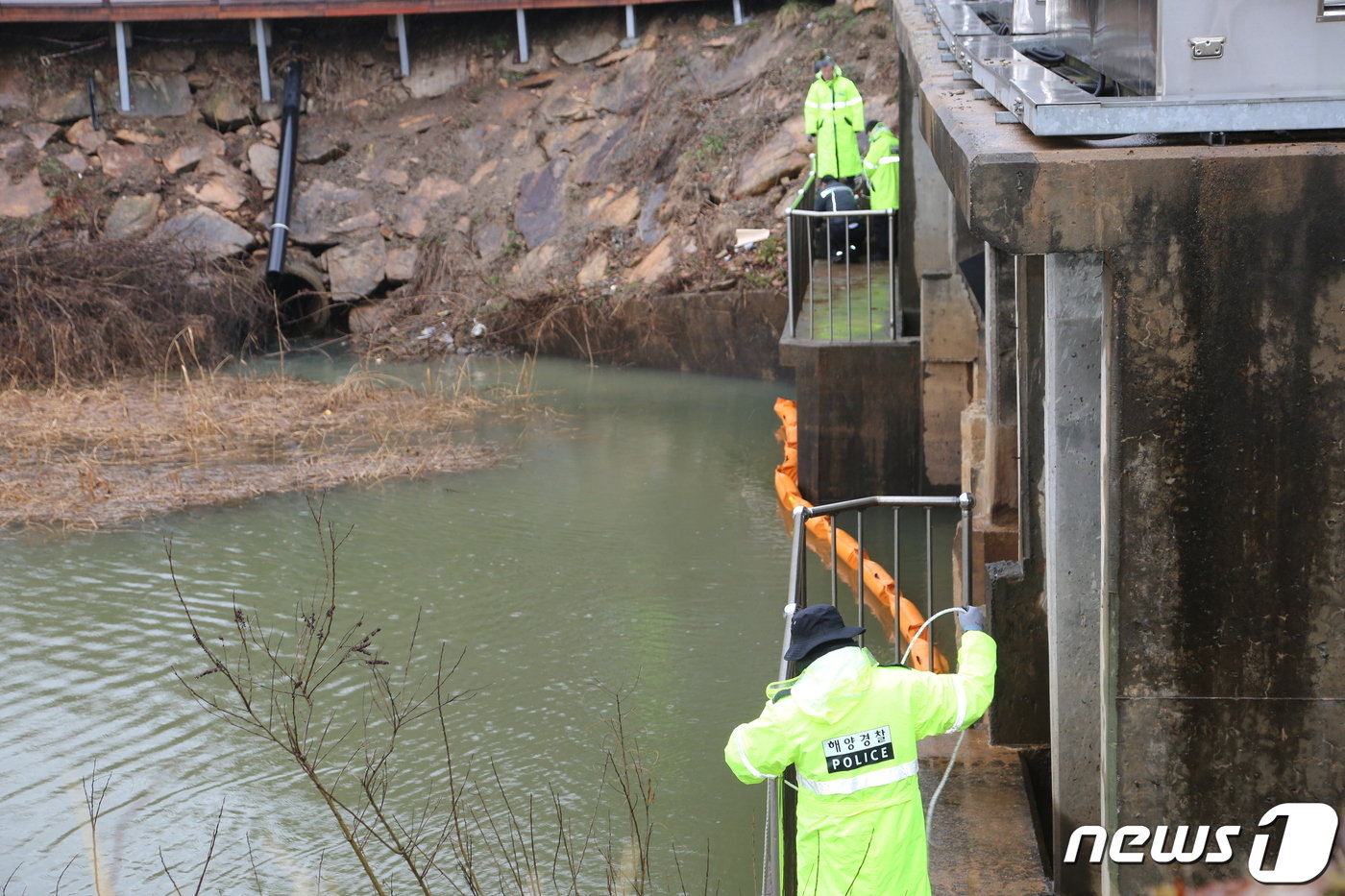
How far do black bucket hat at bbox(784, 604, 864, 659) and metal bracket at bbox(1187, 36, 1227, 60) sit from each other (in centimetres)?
199

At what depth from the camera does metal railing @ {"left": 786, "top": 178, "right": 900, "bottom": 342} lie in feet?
38.8

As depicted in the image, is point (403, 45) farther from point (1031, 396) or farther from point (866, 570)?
point (1031, 396)

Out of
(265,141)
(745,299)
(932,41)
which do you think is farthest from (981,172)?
(265,141)

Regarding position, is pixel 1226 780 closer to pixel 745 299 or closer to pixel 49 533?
pixel 49 533

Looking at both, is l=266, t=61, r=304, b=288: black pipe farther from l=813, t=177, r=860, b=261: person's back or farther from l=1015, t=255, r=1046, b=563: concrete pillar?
l=1015, t=255, r=1046, b=563: concrete pillar

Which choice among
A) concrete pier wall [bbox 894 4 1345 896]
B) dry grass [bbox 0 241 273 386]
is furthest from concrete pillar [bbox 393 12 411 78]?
concrete pier wall [bbox 894 4 1345 896]

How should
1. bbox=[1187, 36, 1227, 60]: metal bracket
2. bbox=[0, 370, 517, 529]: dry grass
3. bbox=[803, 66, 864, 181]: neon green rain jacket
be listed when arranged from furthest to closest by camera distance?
bbox=[803, 66, 864, 181]: neon green rain jacket, bbox=[0, 370, 517, 529]: dry grass, bbox=[1187, 36, 1227, 60]: metal bracket

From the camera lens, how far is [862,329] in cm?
1223

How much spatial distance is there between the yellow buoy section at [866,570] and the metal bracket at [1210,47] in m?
2.61

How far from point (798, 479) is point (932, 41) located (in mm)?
4302

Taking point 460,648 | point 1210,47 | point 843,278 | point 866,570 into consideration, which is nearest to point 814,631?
point 1210,47

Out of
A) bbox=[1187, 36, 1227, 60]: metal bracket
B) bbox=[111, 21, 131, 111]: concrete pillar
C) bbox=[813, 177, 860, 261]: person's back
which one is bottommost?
bbox=[813, 177, 860, 261]: person's back

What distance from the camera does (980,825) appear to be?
5.21 meters

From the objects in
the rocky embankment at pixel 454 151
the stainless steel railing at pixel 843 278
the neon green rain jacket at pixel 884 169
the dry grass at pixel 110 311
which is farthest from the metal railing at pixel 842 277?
the dry grass at pixel 110 311
